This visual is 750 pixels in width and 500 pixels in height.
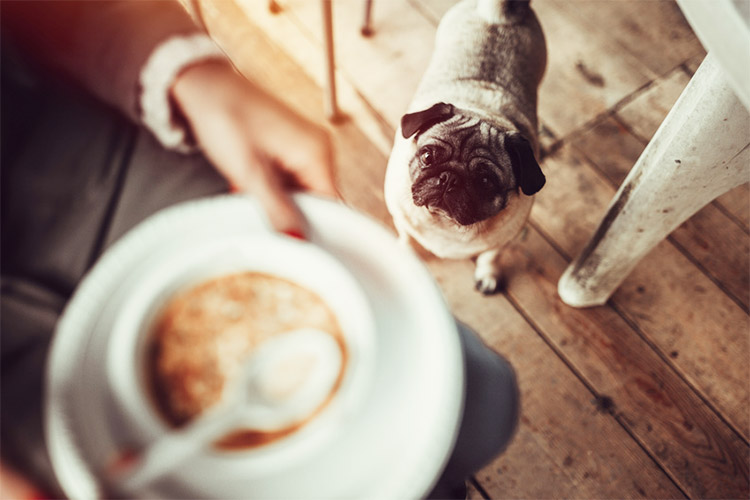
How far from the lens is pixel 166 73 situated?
52 centimetres

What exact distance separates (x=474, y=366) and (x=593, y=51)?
3.49ft

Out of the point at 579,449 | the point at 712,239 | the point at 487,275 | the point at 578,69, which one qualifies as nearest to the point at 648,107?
the point at 578,69

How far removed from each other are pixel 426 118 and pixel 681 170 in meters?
0.35

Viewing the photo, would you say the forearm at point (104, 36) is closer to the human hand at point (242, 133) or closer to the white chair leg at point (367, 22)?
the human hand at point (242, 133)

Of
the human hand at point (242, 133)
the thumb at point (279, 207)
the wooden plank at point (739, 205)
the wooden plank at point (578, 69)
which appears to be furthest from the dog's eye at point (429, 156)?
the wooden plank at point (739, 205)

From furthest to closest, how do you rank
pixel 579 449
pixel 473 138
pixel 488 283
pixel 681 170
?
pixel 488 283, pixel 579 449, pixel 473 138, pixel 681 170

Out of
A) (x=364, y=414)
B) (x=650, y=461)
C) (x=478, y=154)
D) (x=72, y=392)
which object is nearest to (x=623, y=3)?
(x=478, y=154)

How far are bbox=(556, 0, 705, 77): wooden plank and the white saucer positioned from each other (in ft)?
3.86

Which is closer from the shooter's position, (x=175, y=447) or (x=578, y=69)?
(x=175, y=447)

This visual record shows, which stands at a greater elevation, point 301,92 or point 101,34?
point 101,34

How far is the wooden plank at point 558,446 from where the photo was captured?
947 mm

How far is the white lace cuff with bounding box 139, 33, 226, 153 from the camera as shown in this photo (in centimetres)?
51

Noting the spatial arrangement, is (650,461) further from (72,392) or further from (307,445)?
(72,392)

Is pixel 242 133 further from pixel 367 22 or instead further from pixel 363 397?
pixel 367 22
